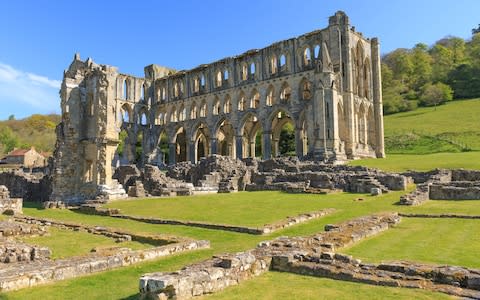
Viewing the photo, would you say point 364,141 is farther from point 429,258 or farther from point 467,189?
point 429,258

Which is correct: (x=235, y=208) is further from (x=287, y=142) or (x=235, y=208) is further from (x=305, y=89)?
(x=287, y=142)

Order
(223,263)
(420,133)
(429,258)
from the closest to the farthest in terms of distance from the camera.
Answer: (223,263) < (429,258) < (420,133)

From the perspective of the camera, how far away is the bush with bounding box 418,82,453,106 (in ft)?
233

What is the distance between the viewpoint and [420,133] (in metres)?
55.2

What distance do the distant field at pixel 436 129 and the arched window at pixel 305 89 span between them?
1480 cm

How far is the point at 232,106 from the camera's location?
1933 inches

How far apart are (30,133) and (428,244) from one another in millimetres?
121094

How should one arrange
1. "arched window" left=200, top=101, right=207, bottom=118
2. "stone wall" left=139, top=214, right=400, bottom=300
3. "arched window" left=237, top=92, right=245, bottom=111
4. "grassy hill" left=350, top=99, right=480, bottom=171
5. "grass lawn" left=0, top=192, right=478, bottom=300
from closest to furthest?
"stone wall" left=139, top=214, right=400, bottom=300
"grass lawn" left=0, top=192, right=478, bottom=300
"grassy hill" left=350, top=99, right=480, bottom=171
"arched window" left=237, top=92, right=245, bottom=111
"arched window" left=200, top=101, right=207, bottom=118

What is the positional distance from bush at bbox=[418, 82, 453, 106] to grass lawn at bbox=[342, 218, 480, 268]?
213 ft

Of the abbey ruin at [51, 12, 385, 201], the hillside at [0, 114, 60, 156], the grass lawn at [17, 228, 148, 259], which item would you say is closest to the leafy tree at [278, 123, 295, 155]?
the abbey ruin at [51, 12, 385, 201]

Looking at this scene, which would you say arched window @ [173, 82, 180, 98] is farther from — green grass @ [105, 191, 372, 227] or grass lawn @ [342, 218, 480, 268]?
grass lawn @ [342, 218, 480, 268]

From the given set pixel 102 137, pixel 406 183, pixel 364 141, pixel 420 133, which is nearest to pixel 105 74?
pixel 102 137

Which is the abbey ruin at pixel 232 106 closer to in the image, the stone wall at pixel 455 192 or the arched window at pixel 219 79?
the arched window at pixel 219 79

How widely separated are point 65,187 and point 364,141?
3007 cm
